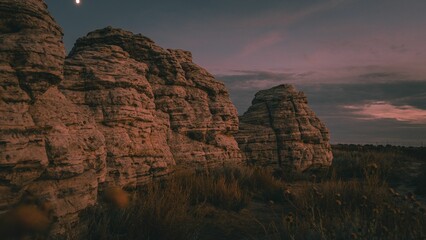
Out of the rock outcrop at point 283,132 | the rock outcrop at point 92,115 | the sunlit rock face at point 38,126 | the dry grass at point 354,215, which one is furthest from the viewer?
the rock outcrop at point 283,132

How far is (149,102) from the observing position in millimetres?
8781

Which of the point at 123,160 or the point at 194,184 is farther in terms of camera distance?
the point at 194,184

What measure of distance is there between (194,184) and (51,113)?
4.42 meters

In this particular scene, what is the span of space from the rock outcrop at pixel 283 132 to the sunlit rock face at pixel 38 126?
9.53 metres

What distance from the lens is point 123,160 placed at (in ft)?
24.2

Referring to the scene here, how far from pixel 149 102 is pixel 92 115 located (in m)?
1.87

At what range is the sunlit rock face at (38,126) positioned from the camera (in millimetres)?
4254

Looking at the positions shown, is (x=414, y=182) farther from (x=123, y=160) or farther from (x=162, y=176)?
(x=123, y=160)

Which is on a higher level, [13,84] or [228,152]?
[13,84]

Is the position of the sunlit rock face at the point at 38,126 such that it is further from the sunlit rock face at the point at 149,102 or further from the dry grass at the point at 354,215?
the dry grass at the point at 354,215

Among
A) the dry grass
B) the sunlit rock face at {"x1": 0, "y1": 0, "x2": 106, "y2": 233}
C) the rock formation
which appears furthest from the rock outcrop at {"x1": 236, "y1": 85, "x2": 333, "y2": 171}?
the sunlit rock face at {"x1": 0, "y1": 0, "x2": 106, "y2": 233}

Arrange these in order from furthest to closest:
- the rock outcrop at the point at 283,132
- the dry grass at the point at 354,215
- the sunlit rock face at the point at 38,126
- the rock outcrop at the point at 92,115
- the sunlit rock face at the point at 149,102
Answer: the rock outcrop at the point at 283,132, the sunlit rock face at the point at 149,102, the rock outcrop at the point at 92,115, the dry grass at the point at 354,215, the sunlit rock face at the point at 38,126

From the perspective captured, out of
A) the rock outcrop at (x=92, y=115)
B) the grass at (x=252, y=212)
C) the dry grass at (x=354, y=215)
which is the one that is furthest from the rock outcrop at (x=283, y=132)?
the dry grass at (x=354, y=215)

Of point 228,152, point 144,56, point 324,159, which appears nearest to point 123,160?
point 144,56
